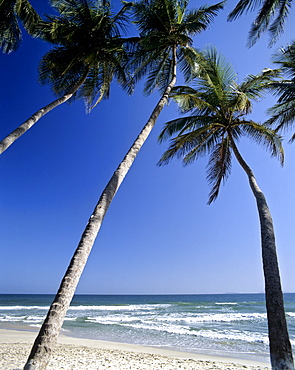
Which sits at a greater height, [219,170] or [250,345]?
[219,170]

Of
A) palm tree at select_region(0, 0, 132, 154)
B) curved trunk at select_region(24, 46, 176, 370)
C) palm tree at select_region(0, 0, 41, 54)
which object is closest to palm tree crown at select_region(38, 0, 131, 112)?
palm tree at select_region(0, 0, 132, 154)

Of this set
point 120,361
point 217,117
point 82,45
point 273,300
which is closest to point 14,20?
point 82,45

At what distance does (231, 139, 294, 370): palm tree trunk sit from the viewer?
4.02 metres

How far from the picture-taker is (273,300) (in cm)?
454

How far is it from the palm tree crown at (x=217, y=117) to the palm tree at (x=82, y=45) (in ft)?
8.63

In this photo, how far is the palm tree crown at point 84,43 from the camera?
8.73 m

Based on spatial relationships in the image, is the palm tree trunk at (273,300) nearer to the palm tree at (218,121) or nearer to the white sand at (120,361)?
the palm tree at (218,121)

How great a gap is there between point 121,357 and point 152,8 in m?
11.8

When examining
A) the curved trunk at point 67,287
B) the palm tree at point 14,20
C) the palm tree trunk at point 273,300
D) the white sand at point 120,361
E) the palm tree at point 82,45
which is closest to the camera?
the curved trunk at point 67,287

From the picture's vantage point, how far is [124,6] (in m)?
9.08

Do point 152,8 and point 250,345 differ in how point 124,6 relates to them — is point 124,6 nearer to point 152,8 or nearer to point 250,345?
point 152,8

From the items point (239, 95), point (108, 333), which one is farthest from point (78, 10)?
point (108, 333)

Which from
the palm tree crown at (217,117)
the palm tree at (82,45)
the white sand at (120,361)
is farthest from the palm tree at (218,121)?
the white sand at (120,361)

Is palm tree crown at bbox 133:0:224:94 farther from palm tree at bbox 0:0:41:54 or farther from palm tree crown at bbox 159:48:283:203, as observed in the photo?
palm tree at bbox 0:0:41:54
